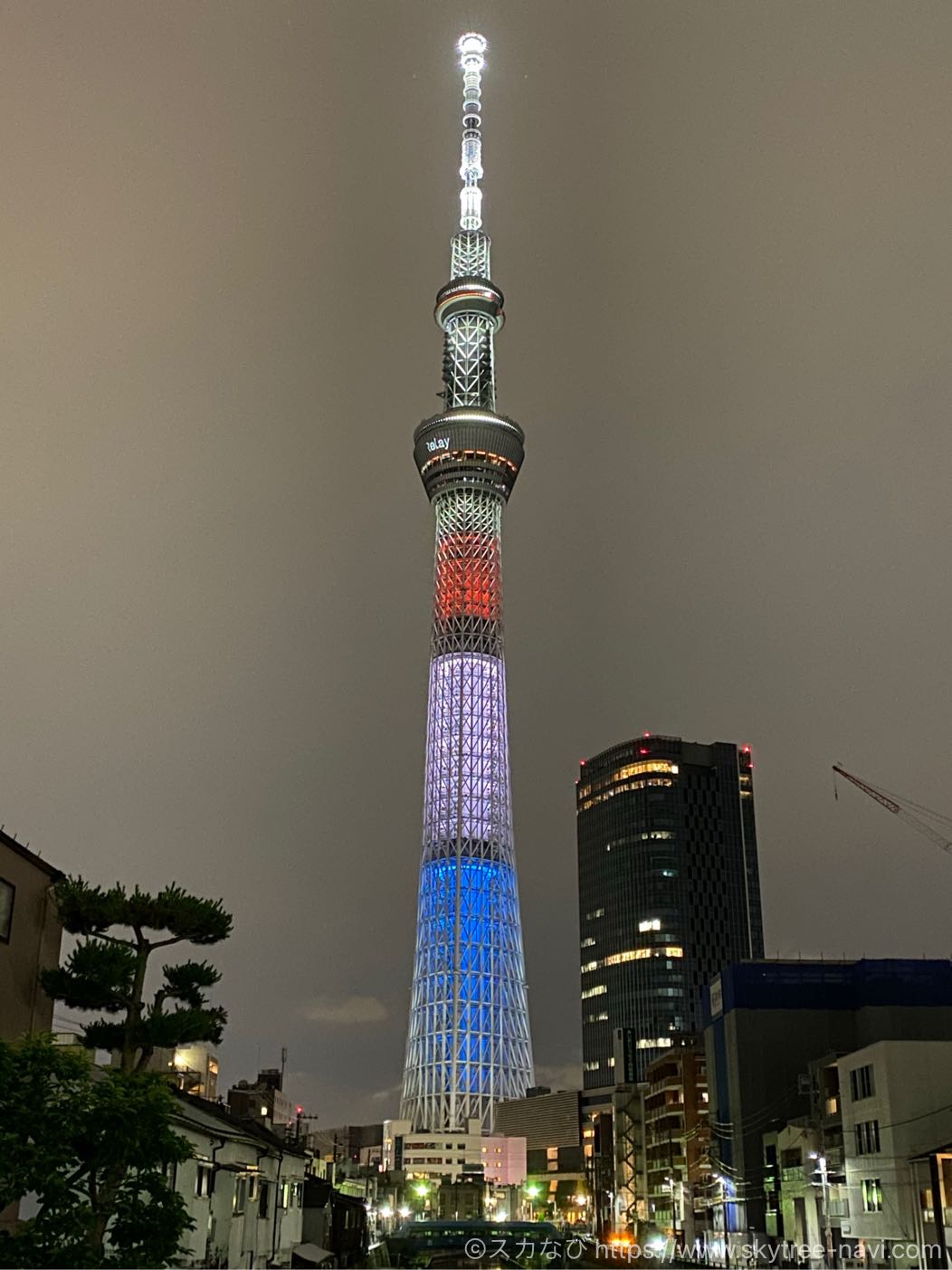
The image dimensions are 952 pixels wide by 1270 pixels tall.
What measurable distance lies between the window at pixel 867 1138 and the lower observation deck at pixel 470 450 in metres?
116

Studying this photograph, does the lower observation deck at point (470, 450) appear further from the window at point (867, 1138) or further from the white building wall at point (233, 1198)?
the white building wall at point (233, 1198)

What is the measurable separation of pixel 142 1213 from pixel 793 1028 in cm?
8700

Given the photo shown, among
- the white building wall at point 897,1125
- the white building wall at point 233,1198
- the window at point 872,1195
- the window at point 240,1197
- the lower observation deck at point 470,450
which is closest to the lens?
the white building wall at point 233,1198

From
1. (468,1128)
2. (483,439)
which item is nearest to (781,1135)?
(468,1128)

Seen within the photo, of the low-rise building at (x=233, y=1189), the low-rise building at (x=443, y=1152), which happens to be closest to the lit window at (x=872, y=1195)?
the low-rise building at (x=233, y=1189)

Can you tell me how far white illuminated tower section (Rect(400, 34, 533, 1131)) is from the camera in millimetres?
158000

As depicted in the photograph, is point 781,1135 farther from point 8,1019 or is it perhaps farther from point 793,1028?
point 8,1019

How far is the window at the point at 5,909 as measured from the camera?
34.8 metres

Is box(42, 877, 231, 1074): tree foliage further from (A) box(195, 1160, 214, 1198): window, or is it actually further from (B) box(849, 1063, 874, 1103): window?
(B) box(849, 1063, 874, 1103): window

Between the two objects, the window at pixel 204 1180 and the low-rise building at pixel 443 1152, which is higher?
the low-rise building at pixel 443 1152

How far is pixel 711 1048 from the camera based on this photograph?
111062 millimetres

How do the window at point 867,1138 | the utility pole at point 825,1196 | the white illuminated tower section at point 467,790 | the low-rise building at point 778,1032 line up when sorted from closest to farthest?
1. the utility pole at point 825,1196
2. the window at point 867,1138
3. the low-rise building at point 778,1032
4. the white illuminated tower section at point 467,790

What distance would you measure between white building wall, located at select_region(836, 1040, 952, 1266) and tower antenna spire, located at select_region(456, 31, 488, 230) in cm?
14777

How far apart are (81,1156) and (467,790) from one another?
137672mm
